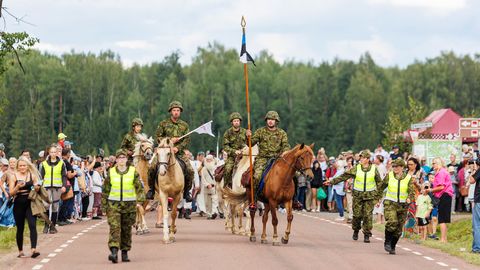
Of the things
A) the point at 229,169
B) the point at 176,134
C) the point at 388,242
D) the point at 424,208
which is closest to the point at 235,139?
the point at 229,169

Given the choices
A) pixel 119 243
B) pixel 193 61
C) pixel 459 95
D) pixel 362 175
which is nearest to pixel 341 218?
pixel 362 175

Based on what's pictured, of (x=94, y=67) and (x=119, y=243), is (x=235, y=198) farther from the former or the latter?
(x=94, y=67)

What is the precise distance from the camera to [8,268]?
18.2 m

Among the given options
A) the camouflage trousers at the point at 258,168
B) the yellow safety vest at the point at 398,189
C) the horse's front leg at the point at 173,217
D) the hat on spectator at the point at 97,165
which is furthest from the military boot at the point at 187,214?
the yellow safety vest at the point at 398,189

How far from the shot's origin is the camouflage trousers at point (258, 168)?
23641mm

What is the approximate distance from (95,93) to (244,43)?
398 feet

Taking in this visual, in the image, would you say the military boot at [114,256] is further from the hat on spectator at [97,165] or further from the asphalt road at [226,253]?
the hat on spectator at [97,165]

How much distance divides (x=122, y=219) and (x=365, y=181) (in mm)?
7702

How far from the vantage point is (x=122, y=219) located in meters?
19.3

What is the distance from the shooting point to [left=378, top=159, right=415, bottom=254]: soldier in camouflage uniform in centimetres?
2166

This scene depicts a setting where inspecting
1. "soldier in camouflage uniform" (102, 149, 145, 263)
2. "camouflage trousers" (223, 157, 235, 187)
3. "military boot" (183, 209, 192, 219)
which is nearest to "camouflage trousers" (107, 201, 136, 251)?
"soldier in camouflage uniform" (102, 149, 145, 263)

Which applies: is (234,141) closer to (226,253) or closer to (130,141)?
(130,141)

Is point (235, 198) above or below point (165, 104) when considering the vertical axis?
below

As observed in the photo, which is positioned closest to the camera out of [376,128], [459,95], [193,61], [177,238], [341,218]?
[177,238]
